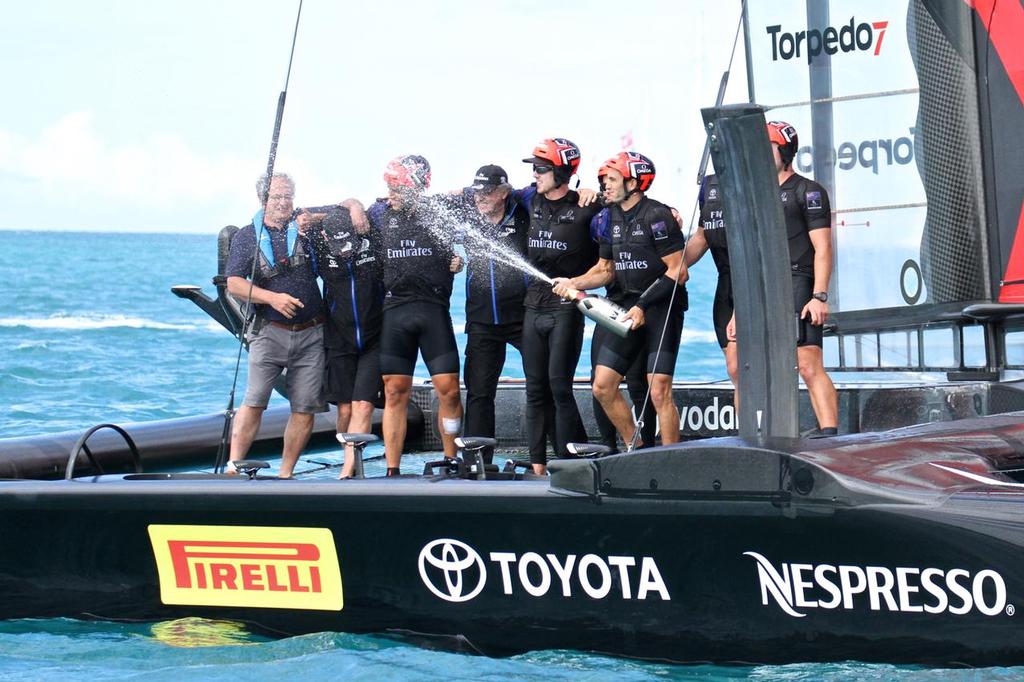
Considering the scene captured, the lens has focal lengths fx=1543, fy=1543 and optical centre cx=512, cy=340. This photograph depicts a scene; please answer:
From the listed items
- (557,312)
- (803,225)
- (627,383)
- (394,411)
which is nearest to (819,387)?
(803,225)

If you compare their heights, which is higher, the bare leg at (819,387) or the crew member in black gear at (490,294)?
the crew member in black gear at (490,294)

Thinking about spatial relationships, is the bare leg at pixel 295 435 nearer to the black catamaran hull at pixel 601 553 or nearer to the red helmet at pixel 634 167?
the black catamaran hull at pixel 601 553

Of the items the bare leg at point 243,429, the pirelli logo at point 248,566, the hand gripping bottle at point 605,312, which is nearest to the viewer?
the pirelli logo at point 248,566

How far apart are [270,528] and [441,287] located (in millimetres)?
1967

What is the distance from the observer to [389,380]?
648 cm

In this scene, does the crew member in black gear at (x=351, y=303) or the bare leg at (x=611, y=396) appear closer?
the bare leg at (x=611, y=396)

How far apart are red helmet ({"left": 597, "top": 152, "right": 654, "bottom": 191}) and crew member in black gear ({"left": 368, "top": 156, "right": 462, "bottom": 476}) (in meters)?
0.75

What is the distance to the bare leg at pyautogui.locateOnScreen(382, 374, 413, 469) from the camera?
6480 mm

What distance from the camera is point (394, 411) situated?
6500 mm

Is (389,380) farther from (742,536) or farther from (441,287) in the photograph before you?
(742,536)

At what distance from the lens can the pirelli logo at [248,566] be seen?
469 cm

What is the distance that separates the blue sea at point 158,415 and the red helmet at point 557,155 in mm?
2396

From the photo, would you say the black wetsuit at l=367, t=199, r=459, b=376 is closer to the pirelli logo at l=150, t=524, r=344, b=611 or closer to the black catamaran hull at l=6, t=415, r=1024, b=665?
the black catamaran hull at l=6, t=415, r=1024, b=665

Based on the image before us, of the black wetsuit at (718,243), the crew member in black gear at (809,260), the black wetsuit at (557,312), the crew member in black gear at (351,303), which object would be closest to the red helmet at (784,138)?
the crew member in black gear at (809,260)
